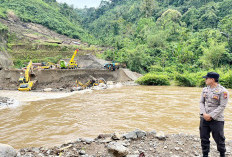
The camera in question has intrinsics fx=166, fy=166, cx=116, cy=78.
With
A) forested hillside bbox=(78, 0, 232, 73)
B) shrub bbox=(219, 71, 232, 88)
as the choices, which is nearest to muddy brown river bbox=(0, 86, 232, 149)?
shrub bbox=(219, 71, 232, 88)

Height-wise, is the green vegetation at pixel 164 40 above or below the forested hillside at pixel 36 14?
below

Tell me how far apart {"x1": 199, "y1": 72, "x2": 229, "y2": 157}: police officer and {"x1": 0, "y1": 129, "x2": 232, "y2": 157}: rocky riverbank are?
469 millimetres

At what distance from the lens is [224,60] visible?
22.6 metres

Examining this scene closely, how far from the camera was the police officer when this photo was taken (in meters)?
2.92

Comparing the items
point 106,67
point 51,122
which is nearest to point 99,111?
point 51,122

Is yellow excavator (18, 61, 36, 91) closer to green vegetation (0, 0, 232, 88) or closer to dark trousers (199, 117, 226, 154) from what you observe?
green vegetation (0, 0, 232, 88)

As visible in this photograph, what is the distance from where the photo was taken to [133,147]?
359 centimetres

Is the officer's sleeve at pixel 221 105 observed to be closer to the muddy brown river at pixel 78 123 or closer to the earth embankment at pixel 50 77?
the muddy brown river at pixel 78 123

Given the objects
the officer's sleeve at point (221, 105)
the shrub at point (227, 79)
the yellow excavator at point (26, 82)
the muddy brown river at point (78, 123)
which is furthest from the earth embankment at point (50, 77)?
the officer's sleeve at point (221, 105)

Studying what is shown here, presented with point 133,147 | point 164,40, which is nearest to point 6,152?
point 133,147

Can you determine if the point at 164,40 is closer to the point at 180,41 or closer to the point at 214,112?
the point at 180,41

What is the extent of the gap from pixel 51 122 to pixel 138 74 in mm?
18317

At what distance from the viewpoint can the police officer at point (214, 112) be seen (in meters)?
2.92

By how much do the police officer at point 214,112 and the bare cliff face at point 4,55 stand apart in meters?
26.0
